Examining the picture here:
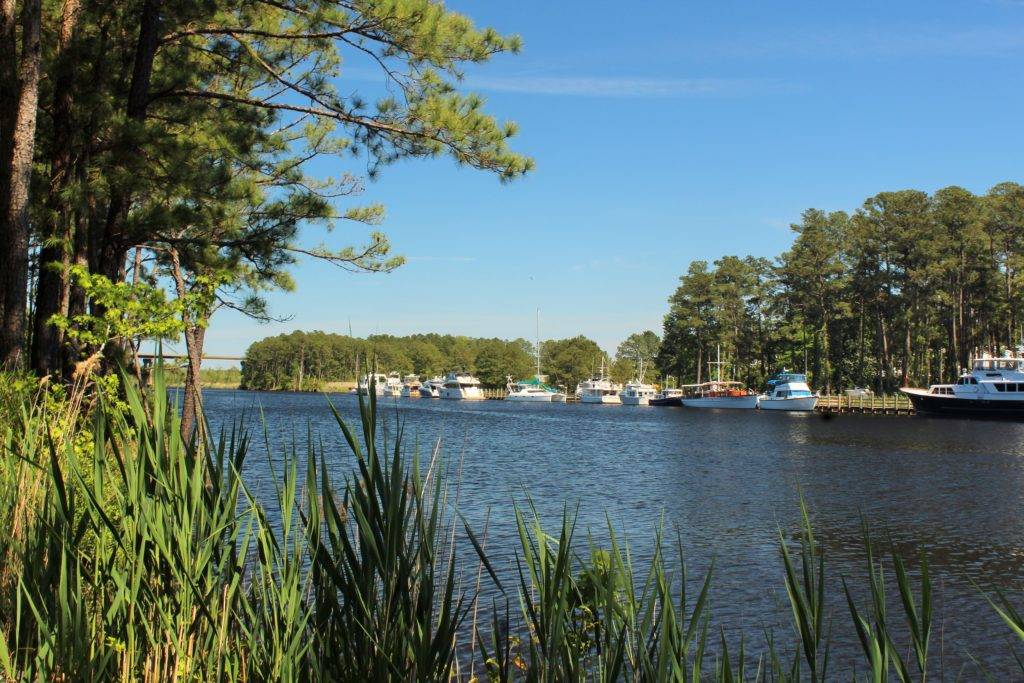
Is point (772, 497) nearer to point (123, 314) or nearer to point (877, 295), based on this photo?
point (123, 314)

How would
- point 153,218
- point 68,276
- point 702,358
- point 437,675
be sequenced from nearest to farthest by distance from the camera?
point 437,675 → point 68,276 → point 153,218 → point 702,358

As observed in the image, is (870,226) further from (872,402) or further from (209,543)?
(209,543)

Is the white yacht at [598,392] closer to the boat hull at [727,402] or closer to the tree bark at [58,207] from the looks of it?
the boat hull at [727,402]

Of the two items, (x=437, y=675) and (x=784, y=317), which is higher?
(x=784, y=317)

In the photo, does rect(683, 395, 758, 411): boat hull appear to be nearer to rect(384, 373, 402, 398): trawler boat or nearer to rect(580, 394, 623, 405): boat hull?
rect(580, 394, 623, 405): boat hull

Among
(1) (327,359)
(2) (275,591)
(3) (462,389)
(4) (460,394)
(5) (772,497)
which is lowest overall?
(5) (772,497)

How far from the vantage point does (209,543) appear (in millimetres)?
3457

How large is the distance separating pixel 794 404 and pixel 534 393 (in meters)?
52.4

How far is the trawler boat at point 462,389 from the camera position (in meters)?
124

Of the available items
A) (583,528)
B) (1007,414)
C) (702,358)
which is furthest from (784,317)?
(583,528)

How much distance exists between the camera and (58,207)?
34.0 feet

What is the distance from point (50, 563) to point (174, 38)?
9.74m

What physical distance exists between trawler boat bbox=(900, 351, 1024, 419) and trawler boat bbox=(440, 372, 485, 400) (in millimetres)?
75717

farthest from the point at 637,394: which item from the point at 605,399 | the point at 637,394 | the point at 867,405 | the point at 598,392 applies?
the point at 867,405
